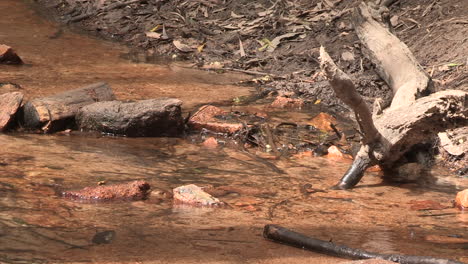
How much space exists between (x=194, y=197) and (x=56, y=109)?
2.04 metres

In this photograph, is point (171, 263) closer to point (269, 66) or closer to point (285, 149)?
point (285, 149)

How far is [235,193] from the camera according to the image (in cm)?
514

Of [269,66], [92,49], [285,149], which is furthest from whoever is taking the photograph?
[92,49]

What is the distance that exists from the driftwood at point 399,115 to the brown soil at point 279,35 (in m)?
0.90

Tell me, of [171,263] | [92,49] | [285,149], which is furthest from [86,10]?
[171,263]

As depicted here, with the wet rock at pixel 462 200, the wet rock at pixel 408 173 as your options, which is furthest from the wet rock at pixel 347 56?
the wet rock at pixel 462 200

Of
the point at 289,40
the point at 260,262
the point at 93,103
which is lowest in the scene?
the point at 260,262

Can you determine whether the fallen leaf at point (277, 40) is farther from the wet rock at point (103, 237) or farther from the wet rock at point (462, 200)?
the wet rock at point (103, 237)

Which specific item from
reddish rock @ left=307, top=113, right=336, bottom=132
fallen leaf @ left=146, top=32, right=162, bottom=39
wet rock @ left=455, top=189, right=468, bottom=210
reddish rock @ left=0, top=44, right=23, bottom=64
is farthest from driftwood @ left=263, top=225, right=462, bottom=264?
fallen leaf @ left=146, top=32, right=162, bottom=39

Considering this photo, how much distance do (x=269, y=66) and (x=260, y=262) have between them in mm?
5278

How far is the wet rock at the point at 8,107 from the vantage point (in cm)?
616

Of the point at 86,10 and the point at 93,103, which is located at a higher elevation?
the point at 86,10

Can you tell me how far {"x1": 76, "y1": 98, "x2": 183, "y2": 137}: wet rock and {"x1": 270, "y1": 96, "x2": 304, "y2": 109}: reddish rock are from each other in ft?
4.53

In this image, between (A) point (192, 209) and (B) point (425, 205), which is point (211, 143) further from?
(B) point (425, 205)
